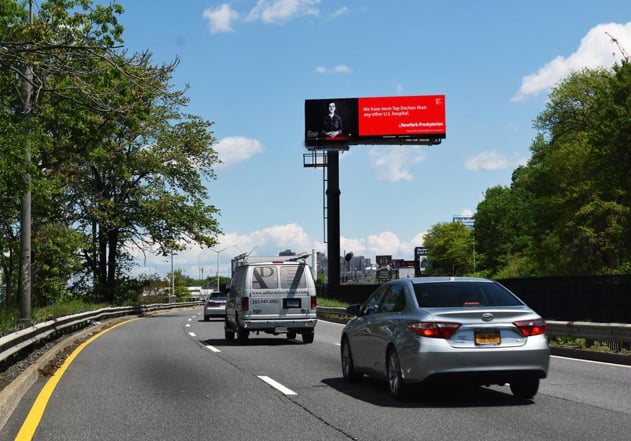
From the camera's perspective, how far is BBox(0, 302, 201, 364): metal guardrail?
12672 mm

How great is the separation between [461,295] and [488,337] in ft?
2.81

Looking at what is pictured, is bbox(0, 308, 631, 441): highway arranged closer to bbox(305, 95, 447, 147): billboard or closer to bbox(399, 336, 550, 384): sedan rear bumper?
bbox(399, 336, 550, 384): sedan rear bumper

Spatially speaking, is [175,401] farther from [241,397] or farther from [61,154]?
[61,154]

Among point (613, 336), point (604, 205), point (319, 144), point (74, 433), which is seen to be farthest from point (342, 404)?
point (319, 144)

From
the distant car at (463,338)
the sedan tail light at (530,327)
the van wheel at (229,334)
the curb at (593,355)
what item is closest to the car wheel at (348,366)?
the distant car at (463,338)

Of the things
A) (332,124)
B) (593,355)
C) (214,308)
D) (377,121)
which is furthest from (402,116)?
(593,355)

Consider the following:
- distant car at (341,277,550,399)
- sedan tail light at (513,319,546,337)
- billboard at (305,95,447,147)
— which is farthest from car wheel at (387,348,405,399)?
billboard at (305,95,447,147)

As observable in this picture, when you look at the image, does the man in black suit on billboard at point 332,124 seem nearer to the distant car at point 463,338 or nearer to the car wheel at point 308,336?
the car wheel at point 308,336

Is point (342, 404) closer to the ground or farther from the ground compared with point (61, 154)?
closer to the ground

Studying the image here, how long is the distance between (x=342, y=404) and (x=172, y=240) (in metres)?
39.1

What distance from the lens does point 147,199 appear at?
153ft

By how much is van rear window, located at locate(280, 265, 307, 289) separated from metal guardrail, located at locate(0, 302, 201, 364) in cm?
561

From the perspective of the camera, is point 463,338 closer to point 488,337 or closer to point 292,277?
point 488,337

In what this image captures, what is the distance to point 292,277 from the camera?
67.8 feet
